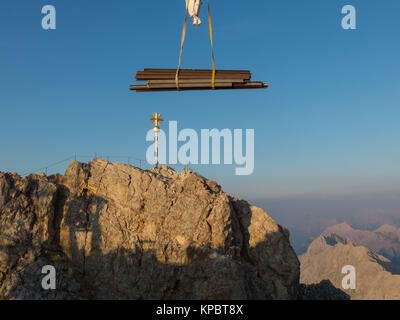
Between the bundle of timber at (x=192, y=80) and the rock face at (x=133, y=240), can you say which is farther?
the rock face at (x=133, y=240)

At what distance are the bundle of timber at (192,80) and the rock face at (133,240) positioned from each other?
14574 mm

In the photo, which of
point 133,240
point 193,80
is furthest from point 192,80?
point 133,240

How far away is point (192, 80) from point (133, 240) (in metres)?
16.3

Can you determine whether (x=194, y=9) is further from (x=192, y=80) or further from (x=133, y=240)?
(x=133, y=240)

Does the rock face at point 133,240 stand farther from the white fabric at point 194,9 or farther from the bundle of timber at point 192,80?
the white fabric at point 194,9

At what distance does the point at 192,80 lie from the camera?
14.2 meters

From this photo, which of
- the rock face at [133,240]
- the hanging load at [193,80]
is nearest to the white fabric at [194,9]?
the hanging load at [193,80]

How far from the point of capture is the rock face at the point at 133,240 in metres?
23.6

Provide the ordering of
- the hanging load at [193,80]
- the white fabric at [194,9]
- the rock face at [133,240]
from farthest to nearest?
the rock face at [133,240] < the white fabric at [194,9] < the hanging load at [193,80]

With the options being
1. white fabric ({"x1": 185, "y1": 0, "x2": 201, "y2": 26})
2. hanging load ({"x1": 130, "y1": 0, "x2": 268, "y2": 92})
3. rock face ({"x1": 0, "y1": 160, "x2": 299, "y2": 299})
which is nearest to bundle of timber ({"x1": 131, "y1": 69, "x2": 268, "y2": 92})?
hanging load ({"x1": 130, "y1": 0, "x2": 268, "y2": 92})

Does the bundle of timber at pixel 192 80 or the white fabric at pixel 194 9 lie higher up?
the white fabric at pixel 194 9
